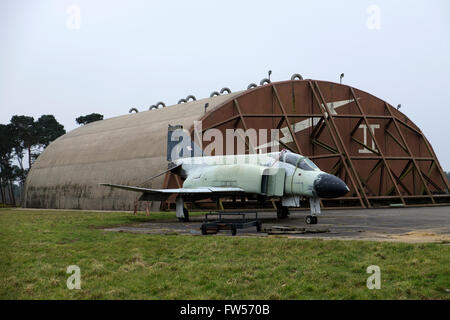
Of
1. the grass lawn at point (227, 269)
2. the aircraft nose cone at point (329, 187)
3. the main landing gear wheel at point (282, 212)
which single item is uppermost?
the aircraft nose cone at point (329, 187)

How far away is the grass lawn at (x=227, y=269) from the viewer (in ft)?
26.5

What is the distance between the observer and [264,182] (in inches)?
891

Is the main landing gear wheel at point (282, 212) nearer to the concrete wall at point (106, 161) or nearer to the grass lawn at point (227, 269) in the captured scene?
the grass lawn at point (227, 269)

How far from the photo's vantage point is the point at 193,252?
39.2 feet

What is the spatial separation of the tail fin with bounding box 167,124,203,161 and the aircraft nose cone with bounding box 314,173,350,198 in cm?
1125

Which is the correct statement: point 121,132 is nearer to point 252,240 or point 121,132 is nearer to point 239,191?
point 239,191

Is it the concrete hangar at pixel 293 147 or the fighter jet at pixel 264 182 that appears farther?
the concrete hangar at pixel 293 147

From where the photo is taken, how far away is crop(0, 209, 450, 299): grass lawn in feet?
26.5

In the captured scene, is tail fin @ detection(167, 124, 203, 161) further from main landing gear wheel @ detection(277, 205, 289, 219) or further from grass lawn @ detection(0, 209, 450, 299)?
grass lawn @ detection(0, 209, 450, 299)

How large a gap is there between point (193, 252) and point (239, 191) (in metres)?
11.3

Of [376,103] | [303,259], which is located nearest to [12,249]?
[303,259]

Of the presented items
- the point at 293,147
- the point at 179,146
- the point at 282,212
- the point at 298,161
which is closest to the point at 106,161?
the point at 179,146

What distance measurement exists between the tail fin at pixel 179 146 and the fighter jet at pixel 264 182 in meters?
4.32

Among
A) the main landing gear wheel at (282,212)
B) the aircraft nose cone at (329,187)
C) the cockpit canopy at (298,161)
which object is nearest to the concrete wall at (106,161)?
the main landing gear wheel at (282,212)
